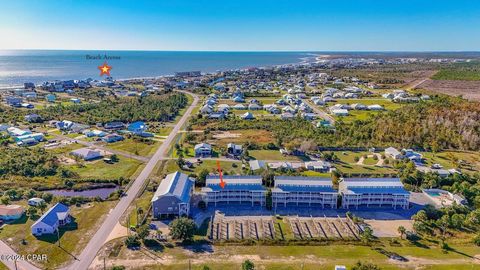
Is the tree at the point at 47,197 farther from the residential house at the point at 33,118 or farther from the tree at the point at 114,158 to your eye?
the residential house at the point at 33,118

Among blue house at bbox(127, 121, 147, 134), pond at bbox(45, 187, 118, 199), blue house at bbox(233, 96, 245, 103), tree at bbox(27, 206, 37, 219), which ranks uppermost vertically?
blue house at bbox(233, 96, 245, 103)

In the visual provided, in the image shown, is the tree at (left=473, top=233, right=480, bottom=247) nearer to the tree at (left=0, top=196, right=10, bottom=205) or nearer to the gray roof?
the gray roof

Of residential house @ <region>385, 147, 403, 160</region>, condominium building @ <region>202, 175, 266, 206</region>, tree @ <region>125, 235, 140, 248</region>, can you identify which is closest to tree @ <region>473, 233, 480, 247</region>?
condominium building @ <region>202, 175, 266, 206</region>

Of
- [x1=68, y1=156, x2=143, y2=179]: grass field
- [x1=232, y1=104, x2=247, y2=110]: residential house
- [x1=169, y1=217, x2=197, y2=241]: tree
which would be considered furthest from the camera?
[x1=232, y1=104, x2=247, y2=110]: residential house

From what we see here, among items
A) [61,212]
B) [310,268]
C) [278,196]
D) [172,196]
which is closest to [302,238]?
[310,268]

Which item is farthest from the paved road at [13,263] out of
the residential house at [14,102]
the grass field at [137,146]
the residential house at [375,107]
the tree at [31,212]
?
the residential house at [375,107]

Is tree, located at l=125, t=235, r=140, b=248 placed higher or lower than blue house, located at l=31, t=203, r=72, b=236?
lower
